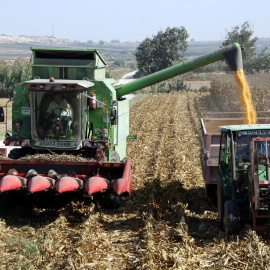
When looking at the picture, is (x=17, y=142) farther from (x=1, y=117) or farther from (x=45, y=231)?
(x=45, y=231)

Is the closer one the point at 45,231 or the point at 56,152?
the point at 45,231

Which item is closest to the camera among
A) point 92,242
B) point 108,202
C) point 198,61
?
point 92,242

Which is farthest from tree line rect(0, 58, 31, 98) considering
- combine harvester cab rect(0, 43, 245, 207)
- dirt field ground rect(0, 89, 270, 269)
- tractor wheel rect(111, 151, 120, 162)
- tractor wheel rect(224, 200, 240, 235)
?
tractor wheel rect(224, 200, 240, 235)

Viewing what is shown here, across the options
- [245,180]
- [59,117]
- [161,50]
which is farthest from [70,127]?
[161,50]

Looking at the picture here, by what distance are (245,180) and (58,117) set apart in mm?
4016

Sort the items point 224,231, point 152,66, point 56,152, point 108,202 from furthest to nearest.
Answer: point 152,66 → point 56,152 → point 108,202 → point 224,231

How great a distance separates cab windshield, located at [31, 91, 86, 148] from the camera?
33.4ft

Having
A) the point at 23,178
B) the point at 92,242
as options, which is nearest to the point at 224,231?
the point at 92,242

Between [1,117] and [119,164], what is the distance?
2.64 m

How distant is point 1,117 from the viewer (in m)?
10.2

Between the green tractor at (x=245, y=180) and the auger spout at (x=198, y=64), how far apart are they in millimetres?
3011

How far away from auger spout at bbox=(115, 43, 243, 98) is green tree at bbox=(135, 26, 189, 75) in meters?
46.4

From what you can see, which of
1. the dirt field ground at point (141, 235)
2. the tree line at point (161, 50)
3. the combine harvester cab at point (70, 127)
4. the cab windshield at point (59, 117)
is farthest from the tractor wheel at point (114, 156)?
the tree line at point (161, 50)

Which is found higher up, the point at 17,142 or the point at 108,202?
the point at 17,142
